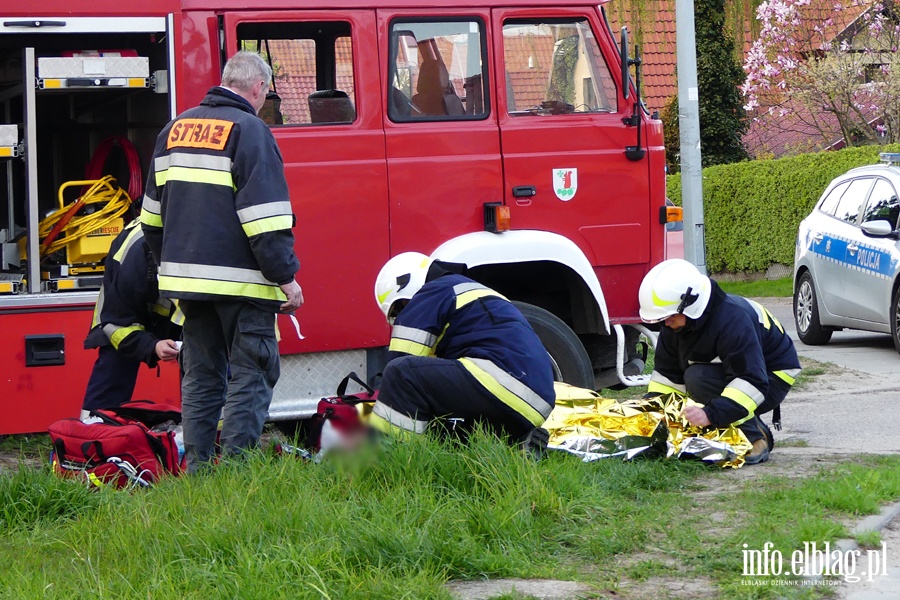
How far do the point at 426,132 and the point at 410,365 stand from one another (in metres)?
2.08

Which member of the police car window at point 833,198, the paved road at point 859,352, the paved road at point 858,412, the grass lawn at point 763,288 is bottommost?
the paved road at point 858,412

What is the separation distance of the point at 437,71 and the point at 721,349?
2.34 m

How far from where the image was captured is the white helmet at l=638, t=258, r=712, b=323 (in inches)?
221

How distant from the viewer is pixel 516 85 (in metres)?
6.88

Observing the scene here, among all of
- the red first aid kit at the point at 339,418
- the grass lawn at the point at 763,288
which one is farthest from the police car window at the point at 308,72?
the grass lawn at the point at 763,288

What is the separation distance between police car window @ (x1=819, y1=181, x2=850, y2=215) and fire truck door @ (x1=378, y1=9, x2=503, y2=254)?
19.0ft

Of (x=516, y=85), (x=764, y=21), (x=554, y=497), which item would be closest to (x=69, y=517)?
(x=554, y=497)

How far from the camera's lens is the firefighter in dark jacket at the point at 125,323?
19.1 ft

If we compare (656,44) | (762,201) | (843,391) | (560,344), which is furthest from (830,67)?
(560,344)

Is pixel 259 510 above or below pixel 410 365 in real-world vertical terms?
below

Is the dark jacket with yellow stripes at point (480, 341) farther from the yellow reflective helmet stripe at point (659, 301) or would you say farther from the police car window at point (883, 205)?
the police car window at point (883, 205)

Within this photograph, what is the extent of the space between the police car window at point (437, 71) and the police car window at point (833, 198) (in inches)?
229

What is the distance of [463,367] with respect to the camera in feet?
16.3

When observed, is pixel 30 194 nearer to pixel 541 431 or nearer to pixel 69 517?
pixel 69 517
